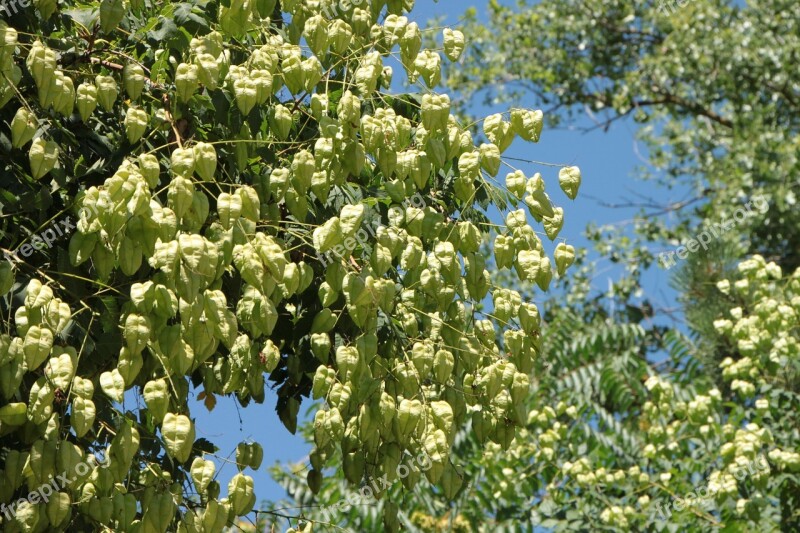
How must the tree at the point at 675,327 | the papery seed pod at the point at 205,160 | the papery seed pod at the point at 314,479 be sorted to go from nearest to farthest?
the papery seed pod at the point at 205,160 → the papery seed pod at the point at 314,479 → the tree at the point at 675,327

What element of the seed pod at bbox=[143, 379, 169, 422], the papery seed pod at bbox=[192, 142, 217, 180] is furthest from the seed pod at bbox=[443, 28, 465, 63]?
the seed pod at bbox=[143, 379, 169, 422]

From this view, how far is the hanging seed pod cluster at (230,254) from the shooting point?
2482mm

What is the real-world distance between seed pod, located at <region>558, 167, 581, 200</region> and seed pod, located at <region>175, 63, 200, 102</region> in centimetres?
97

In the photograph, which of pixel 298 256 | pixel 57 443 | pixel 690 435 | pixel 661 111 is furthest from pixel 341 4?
pixel 661 111

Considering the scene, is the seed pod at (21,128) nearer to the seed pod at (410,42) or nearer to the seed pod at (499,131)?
the seed pod at (410,42)

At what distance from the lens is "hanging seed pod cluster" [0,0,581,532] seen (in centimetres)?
248

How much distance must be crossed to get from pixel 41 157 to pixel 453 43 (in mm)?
1041

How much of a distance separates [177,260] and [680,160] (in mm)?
9496

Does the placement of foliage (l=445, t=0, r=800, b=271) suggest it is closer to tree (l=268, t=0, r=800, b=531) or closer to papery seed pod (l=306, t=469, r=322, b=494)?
tree (l=268, t=0, r=800, b=531)

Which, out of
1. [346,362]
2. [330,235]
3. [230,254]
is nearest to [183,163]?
[230,254]

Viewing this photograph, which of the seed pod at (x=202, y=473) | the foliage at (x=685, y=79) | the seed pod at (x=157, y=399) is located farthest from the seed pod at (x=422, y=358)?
the foliage at (x=685, y=79)

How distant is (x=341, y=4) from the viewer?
3102mm

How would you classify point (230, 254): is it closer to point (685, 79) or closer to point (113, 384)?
point (113, 384)

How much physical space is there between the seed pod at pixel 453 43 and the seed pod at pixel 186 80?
2.10 feet
